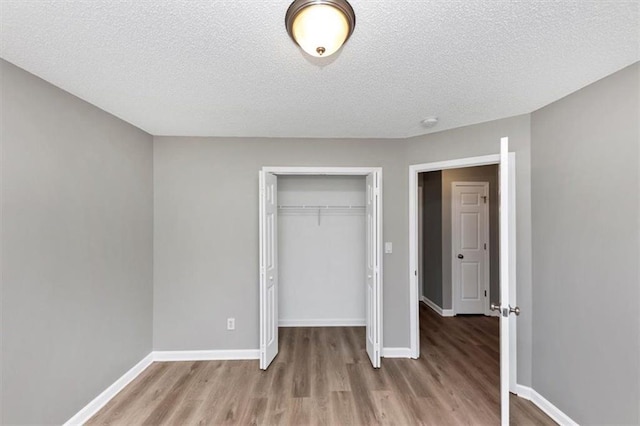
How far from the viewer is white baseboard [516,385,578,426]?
81.7 inches

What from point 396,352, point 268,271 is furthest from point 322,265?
point 396,352

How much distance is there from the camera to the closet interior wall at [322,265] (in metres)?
3.95

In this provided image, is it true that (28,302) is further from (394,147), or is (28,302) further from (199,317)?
(394,147)

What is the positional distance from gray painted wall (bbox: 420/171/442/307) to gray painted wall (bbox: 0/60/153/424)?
4.14 m

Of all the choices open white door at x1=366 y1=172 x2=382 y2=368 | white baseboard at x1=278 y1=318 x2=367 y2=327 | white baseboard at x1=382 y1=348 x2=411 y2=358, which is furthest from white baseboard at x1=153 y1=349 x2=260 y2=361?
white baseboard at x1=382 y1=348 x2=411 y2=358

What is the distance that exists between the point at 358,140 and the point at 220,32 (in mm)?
2043

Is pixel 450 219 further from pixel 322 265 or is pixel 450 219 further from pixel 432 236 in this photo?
Result: pixel 322 265

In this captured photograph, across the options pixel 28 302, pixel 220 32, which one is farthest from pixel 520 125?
pixel 28 302

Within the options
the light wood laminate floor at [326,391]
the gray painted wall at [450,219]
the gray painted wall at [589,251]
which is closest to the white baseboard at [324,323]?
the light wood laminate floor at [326,391]

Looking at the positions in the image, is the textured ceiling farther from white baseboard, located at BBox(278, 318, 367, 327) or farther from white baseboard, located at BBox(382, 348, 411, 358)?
white baseboard, located at BBox(278, 318, 367, 327)

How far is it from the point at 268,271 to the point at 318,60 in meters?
2.10

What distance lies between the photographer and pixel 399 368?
9.47 ft

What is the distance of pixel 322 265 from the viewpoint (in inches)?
157

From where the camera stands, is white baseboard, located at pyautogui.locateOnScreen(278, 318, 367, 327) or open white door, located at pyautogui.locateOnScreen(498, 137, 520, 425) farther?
white baseboard, located at pyautogui.locateOnScreen(278, 318, 367, 327)
